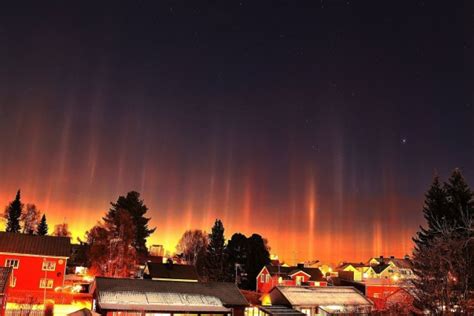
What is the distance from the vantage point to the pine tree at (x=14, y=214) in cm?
9988

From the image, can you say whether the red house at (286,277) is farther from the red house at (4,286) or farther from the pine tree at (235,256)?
the red house at (4,286)

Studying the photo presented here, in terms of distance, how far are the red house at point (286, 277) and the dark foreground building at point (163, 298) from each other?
3278 centimetres

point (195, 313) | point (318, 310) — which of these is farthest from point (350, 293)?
point (195, 313)

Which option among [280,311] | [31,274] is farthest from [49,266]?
[280,311]

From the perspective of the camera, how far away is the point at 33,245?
52.8 meters

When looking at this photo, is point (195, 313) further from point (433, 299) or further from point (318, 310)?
point (433, 299)

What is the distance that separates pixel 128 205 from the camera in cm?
7438

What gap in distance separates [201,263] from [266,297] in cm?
5090

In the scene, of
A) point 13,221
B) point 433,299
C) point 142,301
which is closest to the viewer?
point 433,299

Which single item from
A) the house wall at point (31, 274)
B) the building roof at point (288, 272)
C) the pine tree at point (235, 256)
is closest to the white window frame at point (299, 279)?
the building roof at point (288, 272)

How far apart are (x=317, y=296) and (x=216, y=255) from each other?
41026 mm

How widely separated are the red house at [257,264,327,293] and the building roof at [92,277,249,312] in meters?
32.9

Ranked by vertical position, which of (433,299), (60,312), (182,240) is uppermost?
(182,240)

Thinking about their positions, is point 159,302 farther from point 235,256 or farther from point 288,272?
point 235,256
